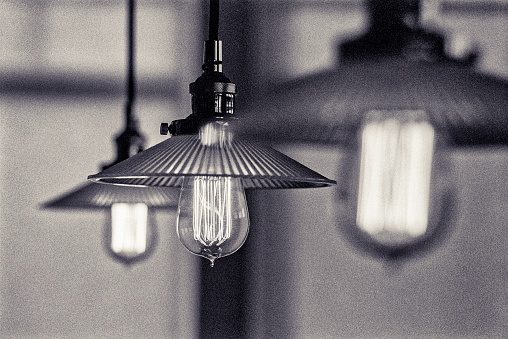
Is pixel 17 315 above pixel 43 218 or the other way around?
the other way around

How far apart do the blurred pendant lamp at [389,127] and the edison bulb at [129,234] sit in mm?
347

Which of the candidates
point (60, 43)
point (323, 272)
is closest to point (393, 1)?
point (323, 272)

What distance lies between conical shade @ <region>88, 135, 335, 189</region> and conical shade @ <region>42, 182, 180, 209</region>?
54cm

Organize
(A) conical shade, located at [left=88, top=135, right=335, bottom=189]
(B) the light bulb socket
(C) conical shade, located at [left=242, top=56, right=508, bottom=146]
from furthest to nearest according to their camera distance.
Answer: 1. (C) conical shade, located at [left=242, top=56, right=508, bottom=146]
2. (B) the light bulb socket
3. (A) conical shade, located at [left=88, top=135, right=335, bottom=189]

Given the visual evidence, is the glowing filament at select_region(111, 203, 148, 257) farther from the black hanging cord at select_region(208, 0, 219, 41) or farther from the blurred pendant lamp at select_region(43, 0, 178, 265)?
the black hanging cord at select_region(208, 0, 219, 41)

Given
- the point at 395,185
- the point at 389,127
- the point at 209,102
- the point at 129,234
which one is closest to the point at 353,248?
the point at 395,185

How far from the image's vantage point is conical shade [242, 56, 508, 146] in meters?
1.11

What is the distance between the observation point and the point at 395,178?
3.75 feet

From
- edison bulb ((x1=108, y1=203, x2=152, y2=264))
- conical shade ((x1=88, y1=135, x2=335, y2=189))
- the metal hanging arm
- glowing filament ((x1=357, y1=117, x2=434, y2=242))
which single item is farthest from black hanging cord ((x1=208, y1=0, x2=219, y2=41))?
edison bulb ((x1=108, y1=203, x2=152, y2=264))

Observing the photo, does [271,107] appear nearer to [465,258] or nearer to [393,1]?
[393,1]

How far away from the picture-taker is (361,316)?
47.5 inches

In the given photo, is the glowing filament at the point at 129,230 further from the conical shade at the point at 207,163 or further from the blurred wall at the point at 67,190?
the conical shade at the point at 207,163

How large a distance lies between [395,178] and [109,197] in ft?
2.09

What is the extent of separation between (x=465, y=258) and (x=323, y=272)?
1.01ft
